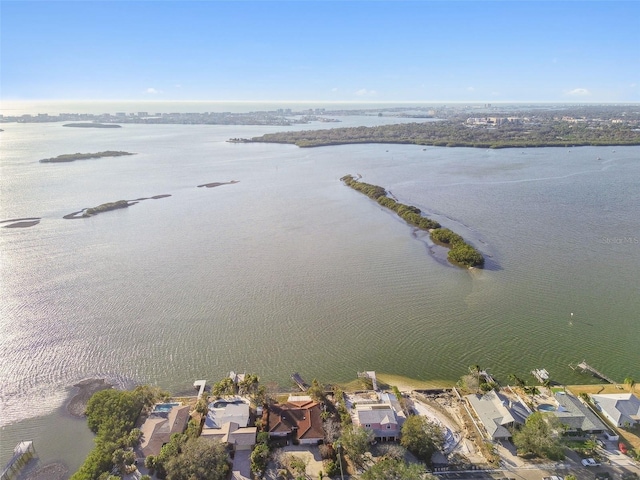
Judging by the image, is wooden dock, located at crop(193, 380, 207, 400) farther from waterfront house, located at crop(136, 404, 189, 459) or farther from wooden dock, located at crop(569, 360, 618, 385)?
wooden dock, located at crop(569, 360, 618, 385)

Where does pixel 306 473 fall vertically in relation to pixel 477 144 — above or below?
below

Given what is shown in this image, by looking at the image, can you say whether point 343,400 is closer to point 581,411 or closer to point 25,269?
point 581,411

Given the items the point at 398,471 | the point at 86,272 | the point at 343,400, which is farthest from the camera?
the point at 86,272

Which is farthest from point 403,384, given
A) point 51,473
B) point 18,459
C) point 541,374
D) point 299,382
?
point 18,459

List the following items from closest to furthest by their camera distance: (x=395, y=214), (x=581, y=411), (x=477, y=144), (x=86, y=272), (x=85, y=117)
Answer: (x=581, y=411), (x=86, y=272), (x=395, y=214), (x=477, y=144), (x=85, y=117)

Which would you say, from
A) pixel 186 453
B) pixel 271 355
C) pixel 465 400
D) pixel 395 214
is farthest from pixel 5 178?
pixel 465 400

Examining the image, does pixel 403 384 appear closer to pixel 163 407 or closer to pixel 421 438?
pixel 421 438

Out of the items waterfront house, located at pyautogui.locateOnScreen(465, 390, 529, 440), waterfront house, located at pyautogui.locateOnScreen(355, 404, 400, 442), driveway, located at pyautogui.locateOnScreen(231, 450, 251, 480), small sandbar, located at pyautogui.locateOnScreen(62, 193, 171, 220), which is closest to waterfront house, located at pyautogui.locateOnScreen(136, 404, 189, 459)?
driveway, located at pyautogui.locateOnScreen(231, 450, 251, 480)
